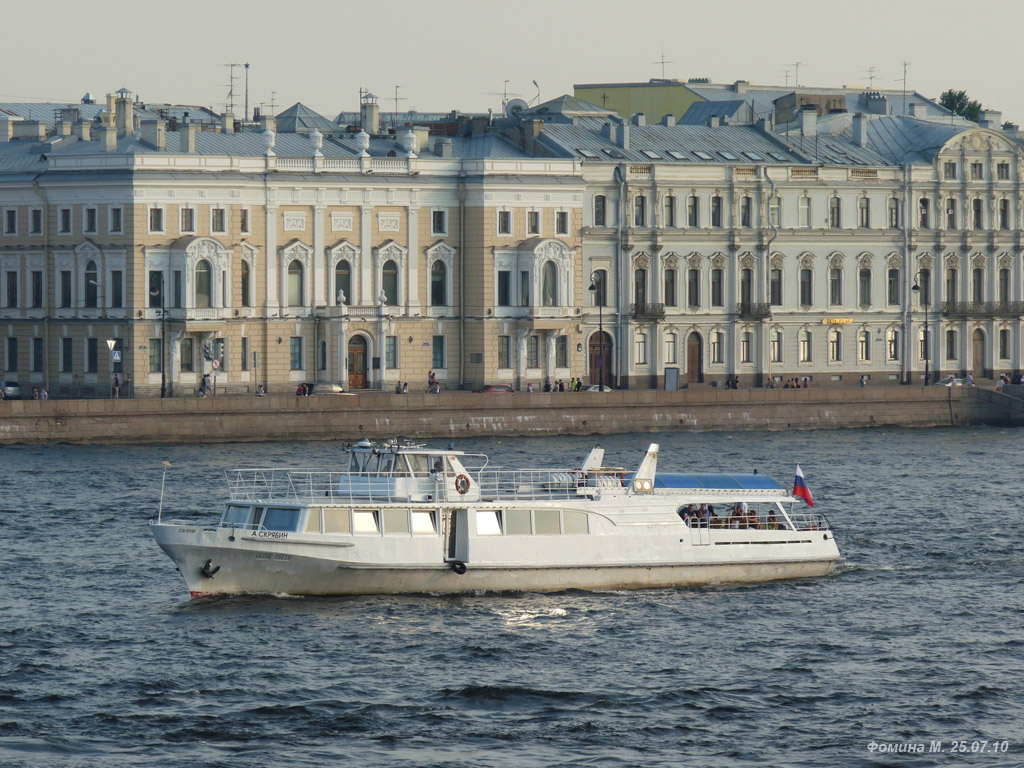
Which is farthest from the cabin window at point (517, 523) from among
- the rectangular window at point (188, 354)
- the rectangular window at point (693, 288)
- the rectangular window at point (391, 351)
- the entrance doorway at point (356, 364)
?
the rectangular window at point (693, 288)

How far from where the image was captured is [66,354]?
71.6 m

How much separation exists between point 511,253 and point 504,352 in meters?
3.60

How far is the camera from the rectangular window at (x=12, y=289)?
73.1 metres

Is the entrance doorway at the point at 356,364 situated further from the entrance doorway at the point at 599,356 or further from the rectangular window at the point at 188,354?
the entrance doorway at the point at 599,356

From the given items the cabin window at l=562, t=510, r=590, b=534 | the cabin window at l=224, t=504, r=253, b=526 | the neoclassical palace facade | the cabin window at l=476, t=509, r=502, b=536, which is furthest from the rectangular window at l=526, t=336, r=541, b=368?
the cabin window at l=224, t=504, r=253, b=526

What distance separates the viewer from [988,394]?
75.2 meters

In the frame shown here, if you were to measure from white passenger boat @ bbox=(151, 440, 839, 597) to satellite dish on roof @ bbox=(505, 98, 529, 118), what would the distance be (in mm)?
52249

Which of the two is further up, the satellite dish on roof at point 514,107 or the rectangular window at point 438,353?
the satellite dish on roof at point 514,107

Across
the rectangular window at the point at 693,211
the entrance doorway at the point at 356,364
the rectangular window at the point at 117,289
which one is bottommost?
the entrance doorway at the point at 356,364

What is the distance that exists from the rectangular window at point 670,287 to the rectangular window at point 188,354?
1926 centimetres

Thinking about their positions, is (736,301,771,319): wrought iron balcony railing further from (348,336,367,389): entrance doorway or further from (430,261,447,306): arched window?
(348,336,367,389): entrance doorway

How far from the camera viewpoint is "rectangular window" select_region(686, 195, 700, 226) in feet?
266

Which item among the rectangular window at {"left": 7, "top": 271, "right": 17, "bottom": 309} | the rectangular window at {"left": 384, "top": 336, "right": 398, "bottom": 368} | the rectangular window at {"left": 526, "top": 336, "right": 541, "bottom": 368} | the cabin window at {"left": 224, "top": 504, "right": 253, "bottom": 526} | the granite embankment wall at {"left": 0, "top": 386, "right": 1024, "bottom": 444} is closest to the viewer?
the cabin window at {"left": 224, "top": 504, "right": 253, "bottom": 526}

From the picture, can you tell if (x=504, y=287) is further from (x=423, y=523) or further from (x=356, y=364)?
(x=423, y=523)
